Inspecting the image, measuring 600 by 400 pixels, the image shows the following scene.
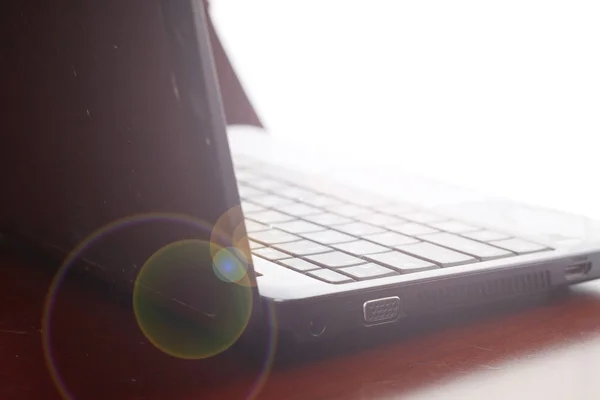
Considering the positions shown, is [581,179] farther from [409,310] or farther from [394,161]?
[409,310]

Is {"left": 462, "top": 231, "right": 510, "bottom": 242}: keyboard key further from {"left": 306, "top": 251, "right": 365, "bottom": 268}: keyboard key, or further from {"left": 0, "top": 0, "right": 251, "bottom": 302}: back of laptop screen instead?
{"left": 0, "top": 0, "right": 251, "bottom": 302}: back of laptop screen

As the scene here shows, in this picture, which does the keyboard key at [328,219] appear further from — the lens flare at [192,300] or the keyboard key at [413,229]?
the lens flare at [192,300]

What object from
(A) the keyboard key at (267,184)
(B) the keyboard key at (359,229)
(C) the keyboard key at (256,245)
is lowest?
(A) the keyboard key at (267,184)

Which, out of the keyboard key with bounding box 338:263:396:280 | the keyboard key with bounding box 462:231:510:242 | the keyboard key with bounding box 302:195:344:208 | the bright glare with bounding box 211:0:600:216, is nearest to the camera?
the keyboard key with bounding box 338:263:396:280

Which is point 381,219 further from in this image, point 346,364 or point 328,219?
point 346,364

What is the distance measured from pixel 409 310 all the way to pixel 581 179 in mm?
639

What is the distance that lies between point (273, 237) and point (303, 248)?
4 centimetres

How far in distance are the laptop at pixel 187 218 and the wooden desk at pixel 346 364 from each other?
0.06 ft

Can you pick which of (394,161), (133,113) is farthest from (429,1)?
(133,113)

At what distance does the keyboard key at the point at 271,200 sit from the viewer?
0.68 meters

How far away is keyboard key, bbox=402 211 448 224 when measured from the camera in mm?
625

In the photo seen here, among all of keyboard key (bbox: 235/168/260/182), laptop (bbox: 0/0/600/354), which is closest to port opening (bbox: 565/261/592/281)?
laptop (bbox: 0/0/600/354)

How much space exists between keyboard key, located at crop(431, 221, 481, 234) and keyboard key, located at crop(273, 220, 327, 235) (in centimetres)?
9

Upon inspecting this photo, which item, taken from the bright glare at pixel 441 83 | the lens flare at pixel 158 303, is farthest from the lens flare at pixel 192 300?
the bright glare at pixel 441 83
